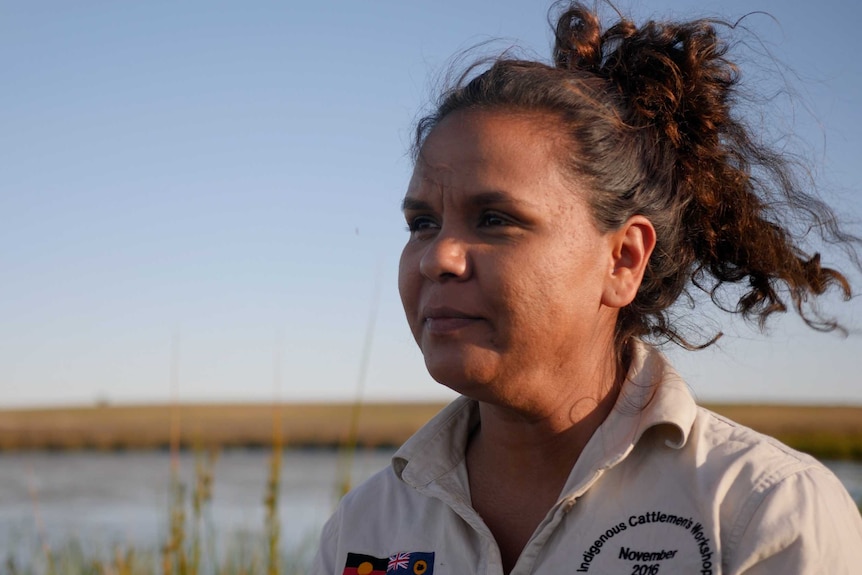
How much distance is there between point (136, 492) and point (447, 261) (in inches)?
620

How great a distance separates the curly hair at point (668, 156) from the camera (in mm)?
2213

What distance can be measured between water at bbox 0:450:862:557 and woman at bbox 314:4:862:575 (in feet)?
13.4

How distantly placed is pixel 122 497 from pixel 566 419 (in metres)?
14.9

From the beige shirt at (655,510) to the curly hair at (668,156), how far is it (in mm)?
329

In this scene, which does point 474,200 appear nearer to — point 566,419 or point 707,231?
point 566,419

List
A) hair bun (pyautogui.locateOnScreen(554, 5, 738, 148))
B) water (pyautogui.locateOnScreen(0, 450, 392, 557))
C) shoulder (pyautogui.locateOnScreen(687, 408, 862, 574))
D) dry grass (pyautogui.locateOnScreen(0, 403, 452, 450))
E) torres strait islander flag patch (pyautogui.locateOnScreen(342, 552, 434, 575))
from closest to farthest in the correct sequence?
shoulder (pyautogui.locateOnScreen(687, 408, 862, 574))
torres strait islander flag patch (pyautogui.locateOnScreen(342, 552, 434, 575))
hair bun (pyautogui.locateOnScreen(554, 5, 738, 148))
water (pyautogui.locateOnScreen(0, 450, 392, 557))
dry grass (pyautogui.locateOnScreen(0, 403, 452, 450))

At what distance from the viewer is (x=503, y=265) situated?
201 cm

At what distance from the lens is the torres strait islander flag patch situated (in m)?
2.14

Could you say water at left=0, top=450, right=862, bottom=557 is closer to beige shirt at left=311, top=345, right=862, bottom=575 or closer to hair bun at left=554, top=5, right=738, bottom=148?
beige shirt at left=311, top=345, right=862, bottom=575

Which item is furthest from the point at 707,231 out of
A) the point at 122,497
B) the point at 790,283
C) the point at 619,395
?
the point at 122,497

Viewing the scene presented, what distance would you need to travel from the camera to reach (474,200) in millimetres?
2064

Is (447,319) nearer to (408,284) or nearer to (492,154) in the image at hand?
(408,284)

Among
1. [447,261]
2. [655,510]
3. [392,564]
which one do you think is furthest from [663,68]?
[392,564]

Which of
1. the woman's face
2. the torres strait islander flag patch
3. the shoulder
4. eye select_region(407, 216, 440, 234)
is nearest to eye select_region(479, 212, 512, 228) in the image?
the woman's face
